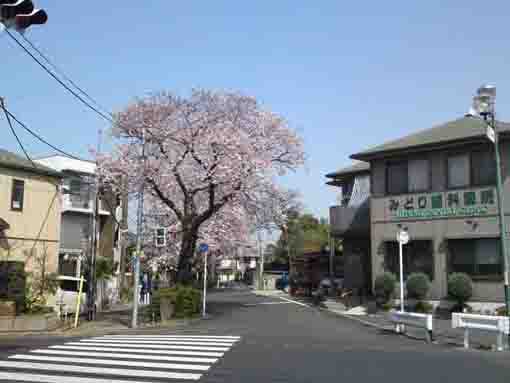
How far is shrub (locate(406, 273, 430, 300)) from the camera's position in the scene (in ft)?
71.6

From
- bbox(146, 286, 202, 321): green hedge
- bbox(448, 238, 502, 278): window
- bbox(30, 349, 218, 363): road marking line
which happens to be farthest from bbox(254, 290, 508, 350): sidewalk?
bbox(30, 349, 218, 363): road marking line

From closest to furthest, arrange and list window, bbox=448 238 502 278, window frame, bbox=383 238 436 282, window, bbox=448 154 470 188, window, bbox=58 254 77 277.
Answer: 1. window, bbox=448 238 502 278
2. window, bbox=448 154 470 188
3. window frame, bbox=383 238 436 282
4. window, bbox=58 254 77 277

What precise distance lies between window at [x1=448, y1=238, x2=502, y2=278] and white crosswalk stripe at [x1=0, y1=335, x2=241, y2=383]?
38.3ft

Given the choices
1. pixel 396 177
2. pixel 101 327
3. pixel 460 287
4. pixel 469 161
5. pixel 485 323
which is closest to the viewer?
pixel 485 323

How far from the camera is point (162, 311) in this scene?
20797 millimetres

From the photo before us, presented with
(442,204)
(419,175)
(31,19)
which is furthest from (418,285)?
(31,19)

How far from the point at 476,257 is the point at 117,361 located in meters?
15.8

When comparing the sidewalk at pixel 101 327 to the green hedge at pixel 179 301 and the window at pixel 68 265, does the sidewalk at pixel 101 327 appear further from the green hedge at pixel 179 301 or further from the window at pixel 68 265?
the window at pixel 68 265

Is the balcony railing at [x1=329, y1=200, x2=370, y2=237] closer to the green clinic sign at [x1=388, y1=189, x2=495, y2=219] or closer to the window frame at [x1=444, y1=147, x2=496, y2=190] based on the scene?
the green clinic sign at [x1=388, y1=189, x2=495, y2=219]

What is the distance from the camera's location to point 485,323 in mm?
13500

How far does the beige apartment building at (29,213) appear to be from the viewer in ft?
69.7

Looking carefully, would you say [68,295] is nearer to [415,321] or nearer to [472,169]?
[415,321]

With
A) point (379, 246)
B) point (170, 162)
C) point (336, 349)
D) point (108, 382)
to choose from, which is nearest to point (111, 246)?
point (170, 162)

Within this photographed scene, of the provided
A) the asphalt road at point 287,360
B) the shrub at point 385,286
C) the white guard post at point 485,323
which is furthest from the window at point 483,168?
the white guard post at point 485,323
